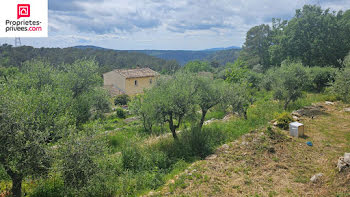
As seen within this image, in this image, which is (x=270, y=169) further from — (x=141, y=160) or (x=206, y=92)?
(x=206, y=92)

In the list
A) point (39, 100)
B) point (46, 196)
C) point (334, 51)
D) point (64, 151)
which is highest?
point (334, 51)

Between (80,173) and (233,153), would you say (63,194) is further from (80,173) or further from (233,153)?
(233,153)

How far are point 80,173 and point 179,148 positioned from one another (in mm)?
5418

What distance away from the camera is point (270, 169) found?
896 cm

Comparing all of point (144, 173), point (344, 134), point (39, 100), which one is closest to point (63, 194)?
point (144, 173)

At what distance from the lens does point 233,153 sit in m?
10.5

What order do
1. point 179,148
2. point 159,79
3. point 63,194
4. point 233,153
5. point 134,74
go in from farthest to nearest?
point 134,74, point 159,79, point 179,148, point 233,153, point 63,194

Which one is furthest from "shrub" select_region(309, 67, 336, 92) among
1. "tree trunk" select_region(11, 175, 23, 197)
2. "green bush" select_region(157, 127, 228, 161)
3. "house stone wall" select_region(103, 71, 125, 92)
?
"house stone wall" select_region(103, 71, 125, 92)

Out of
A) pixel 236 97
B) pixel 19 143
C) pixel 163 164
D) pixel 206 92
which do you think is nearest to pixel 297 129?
pixel 236 97

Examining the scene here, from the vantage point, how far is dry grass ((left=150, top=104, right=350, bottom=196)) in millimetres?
7522

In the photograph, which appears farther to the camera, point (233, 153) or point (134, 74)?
point (134, 74)

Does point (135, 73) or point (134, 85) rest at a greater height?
point (135, 73)

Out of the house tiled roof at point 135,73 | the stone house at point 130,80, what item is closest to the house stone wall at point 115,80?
the stone house at point 130,80
